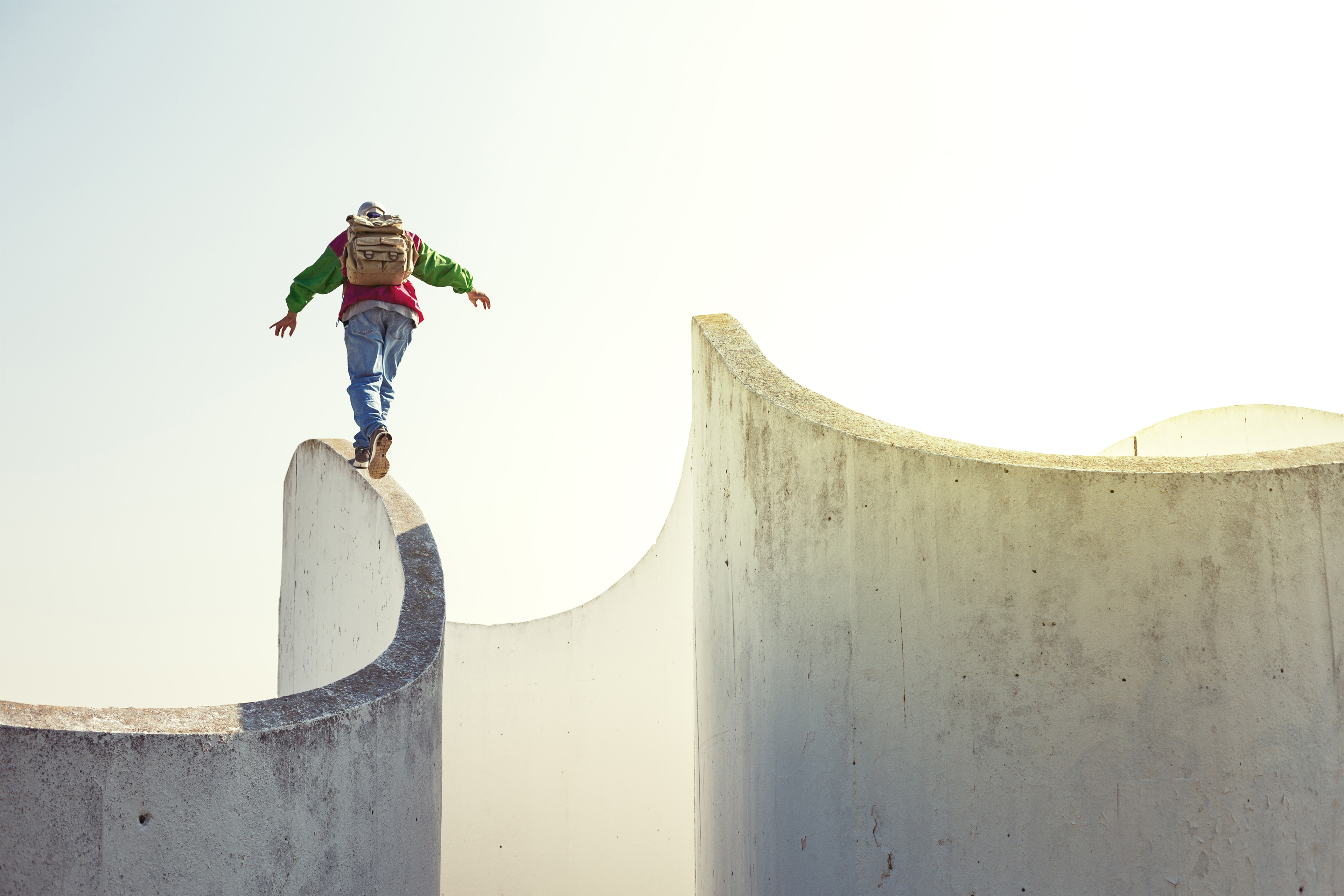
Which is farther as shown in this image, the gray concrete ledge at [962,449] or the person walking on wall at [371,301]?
the person walking on wall at [371,301]

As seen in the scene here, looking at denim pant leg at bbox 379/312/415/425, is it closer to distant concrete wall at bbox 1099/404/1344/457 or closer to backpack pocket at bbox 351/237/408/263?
backpack pocket at bbox 351/237/408/263

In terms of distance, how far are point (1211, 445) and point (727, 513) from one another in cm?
713

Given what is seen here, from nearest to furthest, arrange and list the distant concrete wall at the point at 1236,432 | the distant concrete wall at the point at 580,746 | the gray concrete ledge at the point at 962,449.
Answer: the gray concrete ledge at the point at 962,449
the distant concrete wall at the point at 580,746
the distant concrete wall at the point at 1236,432

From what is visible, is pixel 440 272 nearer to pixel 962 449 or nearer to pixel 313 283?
pixel 313 283

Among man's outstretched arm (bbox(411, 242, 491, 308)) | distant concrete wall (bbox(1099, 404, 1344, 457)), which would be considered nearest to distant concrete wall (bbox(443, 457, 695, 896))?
man's outstretched arm (bbox(411, 242, 491, 308))

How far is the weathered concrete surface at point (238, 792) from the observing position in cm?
307

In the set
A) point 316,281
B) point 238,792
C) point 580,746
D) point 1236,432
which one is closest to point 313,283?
point 316,281

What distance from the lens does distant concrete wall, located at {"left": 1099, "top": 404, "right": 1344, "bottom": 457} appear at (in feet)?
31.5

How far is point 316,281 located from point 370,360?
63 cm

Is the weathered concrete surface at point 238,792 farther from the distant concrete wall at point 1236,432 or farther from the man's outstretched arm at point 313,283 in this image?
the distant concrete wall at point 1236,432

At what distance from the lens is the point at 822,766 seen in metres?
4.14

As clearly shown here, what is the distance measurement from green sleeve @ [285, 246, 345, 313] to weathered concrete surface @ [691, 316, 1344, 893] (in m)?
3.92

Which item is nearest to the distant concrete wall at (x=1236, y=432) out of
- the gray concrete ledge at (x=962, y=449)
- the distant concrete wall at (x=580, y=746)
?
the distant concrete wall at (x=580, y=746)

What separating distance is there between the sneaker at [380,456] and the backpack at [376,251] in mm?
985
